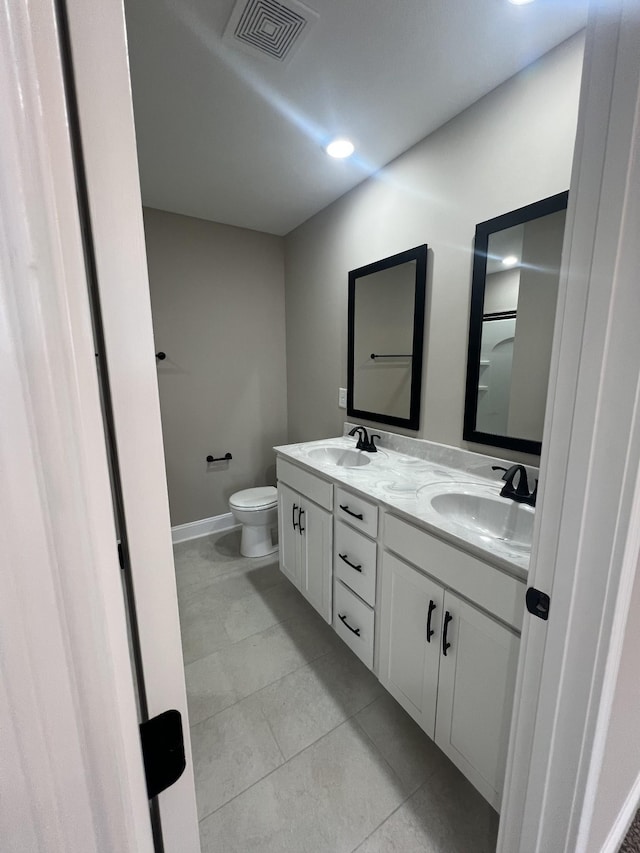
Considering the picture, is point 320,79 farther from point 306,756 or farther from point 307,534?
point 306,756

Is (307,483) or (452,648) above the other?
(307,483)

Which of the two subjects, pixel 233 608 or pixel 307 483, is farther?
pixel 233 608

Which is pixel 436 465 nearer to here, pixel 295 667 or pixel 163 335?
pixel 295 667

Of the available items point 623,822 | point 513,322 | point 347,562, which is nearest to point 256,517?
point 347,562

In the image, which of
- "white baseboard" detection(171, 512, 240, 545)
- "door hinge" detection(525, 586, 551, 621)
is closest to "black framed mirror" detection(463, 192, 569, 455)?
"door hinge" detection(525, 586, 551, 621)

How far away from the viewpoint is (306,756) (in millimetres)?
1278

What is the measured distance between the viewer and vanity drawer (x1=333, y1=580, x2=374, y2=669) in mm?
1475

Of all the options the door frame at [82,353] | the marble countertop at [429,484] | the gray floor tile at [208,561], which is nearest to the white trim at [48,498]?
the door frame at [82,353]

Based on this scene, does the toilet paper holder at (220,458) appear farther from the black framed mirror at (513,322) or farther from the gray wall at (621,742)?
the gray wall at (621,742)

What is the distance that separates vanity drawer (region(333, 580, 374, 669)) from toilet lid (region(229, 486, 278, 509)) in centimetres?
93

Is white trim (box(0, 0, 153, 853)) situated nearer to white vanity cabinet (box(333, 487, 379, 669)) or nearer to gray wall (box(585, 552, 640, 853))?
gray wall (box(585, 552, 640, 853))

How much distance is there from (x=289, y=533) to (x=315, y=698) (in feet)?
2.58

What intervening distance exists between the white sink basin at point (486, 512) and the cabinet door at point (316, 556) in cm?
54

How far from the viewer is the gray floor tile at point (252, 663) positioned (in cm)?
151
